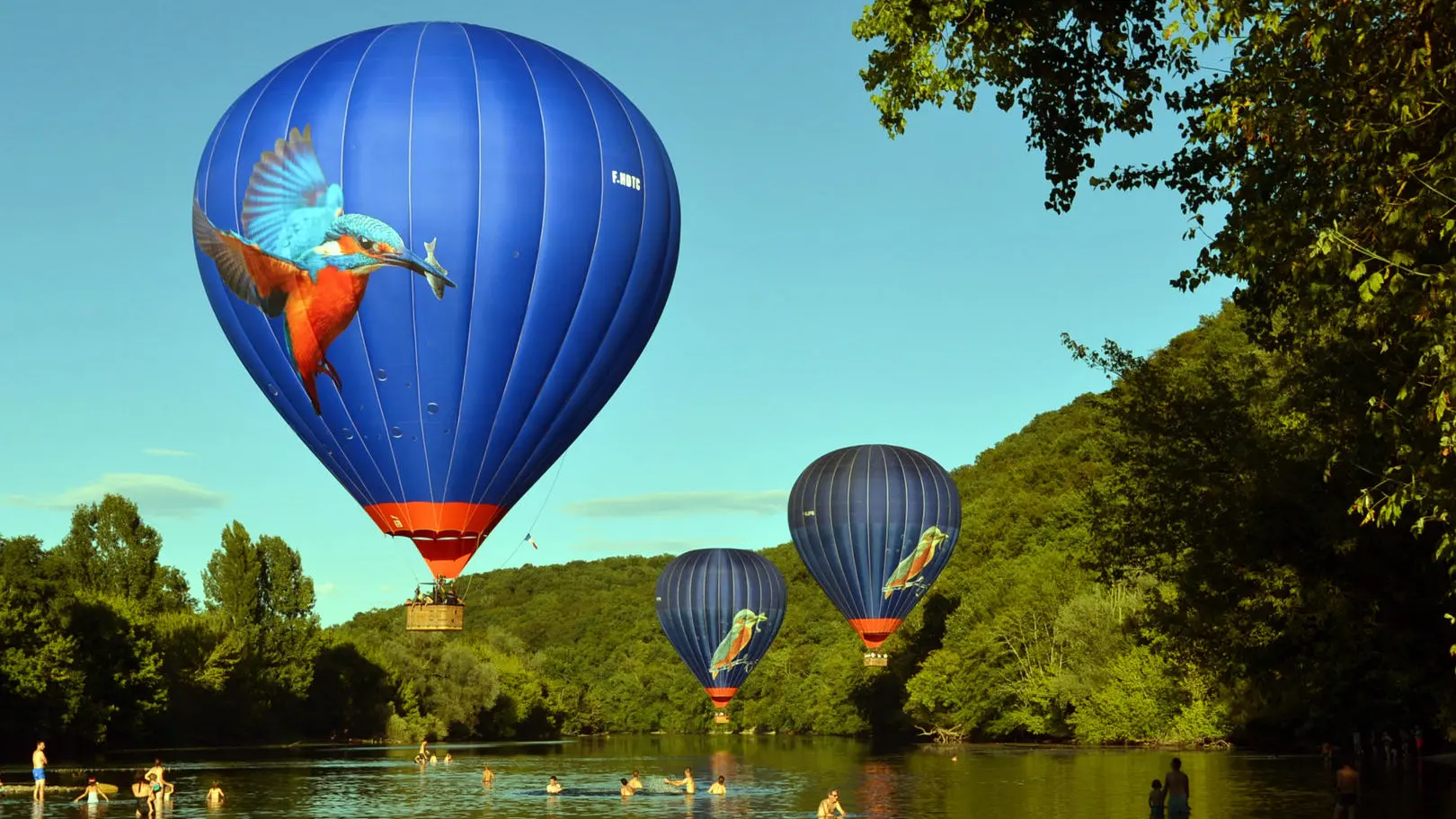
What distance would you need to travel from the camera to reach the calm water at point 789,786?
43.2 meters

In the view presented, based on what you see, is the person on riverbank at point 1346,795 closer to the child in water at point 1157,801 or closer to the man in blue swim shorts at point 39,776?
the child in water at point 1157,801

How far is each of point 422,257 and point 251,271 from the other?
4.53 m

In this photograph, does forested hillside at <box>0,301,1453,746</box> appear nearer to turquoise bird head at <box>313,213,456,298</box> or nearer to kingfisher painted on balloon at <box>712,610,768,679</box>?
kingfisher painted on balloon at <box>712,610,768,679</box>

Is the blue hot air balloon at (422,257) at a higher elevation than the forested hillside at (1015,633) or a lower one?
higher

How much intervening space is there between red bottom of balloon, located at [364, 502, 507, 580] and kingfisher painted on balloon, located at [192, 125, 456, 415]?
10.2 feet

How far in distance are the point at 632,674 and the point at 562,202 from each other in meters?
143

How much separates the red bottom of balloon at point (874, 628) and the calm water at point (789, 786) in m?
6.58

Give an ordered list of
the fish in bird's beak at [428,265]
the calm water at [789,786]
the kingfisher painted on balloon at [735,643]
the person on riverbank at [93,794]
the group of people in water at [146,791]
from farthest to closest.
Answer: the kingfisher painted on balloon at [735,643], the person on riverbank at [93,794], the group of people in water at [146,791], the calm water at [789,786], the fish in bird's beak at [428,265]

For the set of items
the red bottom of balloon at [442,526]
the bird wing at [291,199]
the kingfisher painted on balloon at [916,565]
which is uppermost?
the bird wing at [291,199]

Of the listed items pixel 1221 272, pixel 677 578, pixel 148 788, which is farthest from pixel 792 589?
pixel 1221 272

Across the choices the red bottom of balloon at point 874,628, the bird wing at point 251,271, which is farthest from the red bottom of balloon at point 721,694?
the bird wing at point 251,271

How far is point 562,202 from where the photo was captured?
38.2 meters

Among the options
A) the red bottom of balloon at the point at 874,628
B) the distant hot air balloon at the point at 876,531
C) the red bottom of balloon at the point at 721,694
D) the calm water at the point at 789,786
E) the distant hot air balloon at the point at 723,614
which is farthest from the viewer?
the distant hot air balloon at the point at 723,614

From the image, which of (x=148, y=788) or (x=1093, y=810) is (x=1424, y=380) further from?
(x=148, y=788)
